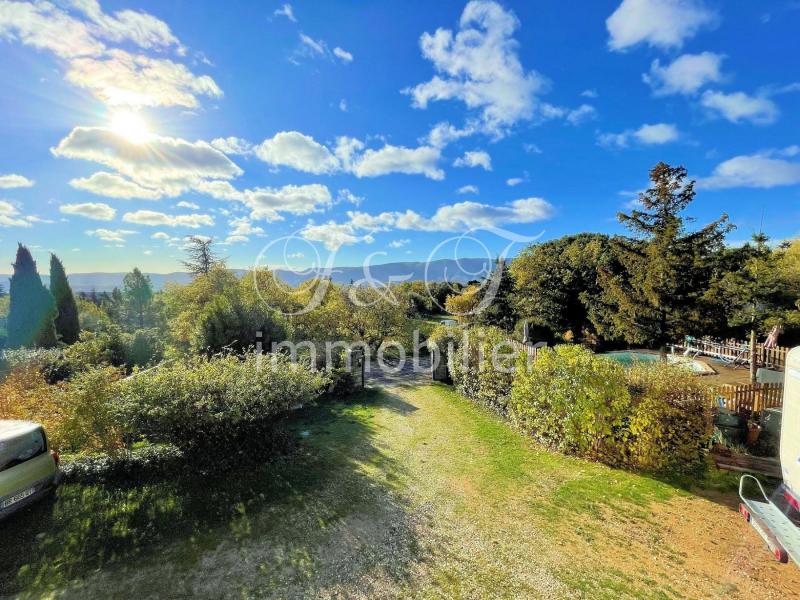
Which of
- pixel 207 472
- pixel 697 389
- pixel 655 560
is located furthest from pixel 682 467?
pixel 207 472

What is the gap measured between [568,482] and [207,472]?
6386mm

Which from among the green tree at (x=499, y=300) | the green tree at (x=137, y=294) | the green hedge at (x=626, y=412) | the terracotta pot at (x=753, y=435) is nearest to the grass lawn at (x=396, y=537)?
the green hedge at (x=626, y=412)

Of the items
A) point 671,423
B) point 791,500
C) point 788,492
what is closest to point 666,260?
point 671,423

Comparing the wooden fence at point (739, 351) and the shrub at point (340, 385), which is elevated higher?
the wooden fence at point (739, 351)

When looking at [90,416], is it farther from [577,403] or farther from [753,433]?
[753,433]

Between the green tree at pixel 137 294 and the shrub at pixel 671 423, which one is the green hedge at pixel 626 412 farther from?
the green tree at pixel 137 294

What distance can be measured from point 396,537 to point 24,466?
17.8 feet

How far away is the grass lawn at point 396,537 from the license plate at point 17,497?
344 mm

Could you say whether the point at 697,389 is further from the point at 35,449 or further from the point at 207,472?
the point at 35,449

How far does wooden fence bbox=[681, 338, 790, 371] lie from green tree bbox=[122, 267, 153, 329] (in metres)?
36.7

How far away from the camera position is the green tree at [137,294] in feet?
92.4

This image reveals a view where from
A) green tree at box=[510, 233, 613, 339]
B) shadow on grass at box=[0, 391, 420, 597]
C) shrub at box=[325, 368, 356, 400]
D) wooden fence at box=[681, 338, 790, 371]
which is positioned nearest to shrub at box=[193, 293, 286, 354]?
shrub at box=[325, 368, 356, 400]

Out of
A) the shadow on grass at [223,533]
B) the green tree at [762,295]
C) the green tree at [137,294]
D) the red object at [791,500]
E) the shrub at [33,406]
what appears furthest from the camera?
the green tree at [137,294]

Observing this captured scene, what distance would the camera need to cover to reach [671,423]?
6168 millimetres
